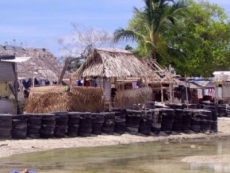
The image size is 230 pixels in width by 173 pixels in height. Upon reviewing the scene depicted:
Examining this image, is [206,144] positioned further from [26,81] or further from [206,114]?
[26,81]

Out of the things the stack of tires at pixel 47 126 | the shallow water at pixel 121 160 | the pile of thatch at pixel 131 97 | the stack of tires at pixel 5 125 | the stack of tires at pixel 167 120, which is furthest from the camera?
the pile of thatch at pixel 131 97

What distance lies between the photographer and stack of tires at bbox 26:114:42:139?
19703 mm

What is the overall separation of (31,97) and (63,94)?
6.03ft

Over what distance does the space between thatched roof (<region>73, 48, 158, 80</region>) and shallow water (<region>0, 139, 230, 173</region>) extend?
6.77m

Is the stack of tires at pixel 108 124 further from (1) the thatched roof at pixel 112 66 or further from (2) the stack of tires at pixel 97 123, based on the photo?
(1) the thatched roof at pixel 112 66

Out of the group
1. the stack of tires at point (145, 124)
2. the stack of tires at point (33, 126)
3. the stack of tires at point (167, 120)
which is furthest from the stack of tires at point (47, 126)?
the stack of tires at point (167, 120)

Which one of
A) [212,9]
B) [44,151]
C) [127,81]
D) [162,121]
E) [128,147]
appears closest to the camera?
[44,151]

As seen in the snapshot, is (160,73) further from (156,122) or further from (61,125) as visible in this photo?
(61,125)

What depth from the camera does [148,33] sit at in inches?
1421

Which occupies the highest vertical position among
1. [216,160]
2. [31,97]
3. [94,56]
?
[94,56]

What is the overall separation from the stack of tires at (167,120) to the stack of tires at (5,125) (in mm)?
7316

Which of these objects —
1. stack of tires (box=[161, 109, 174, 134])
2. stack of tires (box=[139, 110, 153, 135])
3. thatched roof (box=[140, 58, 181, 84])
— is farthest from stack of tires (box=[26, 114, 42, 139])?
thatched roof (box=[140, 58, 181, 84])

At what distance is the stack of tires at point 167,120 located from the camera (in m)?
24.2

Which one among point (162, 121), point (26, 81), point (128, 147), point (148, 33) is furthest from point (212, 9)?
point (128, 147)
